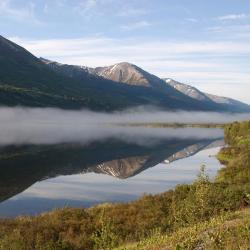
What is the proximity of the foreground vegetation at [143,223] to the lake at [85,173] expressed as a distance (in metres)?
13.6

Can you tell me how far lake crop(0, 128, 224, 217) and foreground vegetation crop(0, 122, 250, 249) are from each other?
13636mm

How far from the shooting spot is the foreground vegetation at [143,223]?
21708 millimetres

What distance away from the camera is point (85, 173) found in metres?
83.6

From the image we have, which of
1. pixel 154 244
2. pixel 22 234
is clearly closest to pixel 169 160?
pixel 22 234

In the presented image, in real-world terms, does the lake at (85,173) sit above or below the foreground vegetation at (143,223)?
below

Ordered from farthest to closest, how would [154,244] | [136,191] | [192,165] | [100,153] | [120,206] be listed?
[100,153], [192,165], [136,191], [120,206], [154,244]

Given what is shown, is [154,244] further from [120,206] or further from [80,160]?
[80,160]

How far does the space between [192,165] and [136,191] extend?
3626 centimetres

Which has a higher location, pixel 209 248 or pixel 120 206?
pixel 209 248

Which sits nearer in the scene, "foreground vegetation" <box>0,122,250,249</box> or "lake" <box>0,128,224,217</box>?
"foreground vegetation" <box>0,122,250,249</box>

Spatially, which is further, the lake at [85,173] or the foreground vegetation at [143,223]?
the lake at [85,173]

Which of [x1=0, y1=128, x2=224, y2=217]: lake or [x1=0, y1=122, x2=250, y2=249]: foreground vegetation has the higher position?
[x1=0, y1=122, x2=250, y2=249]: foreground vegetation

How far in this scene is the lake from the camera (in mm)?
57938

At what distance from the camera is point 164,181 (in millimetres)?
75688
